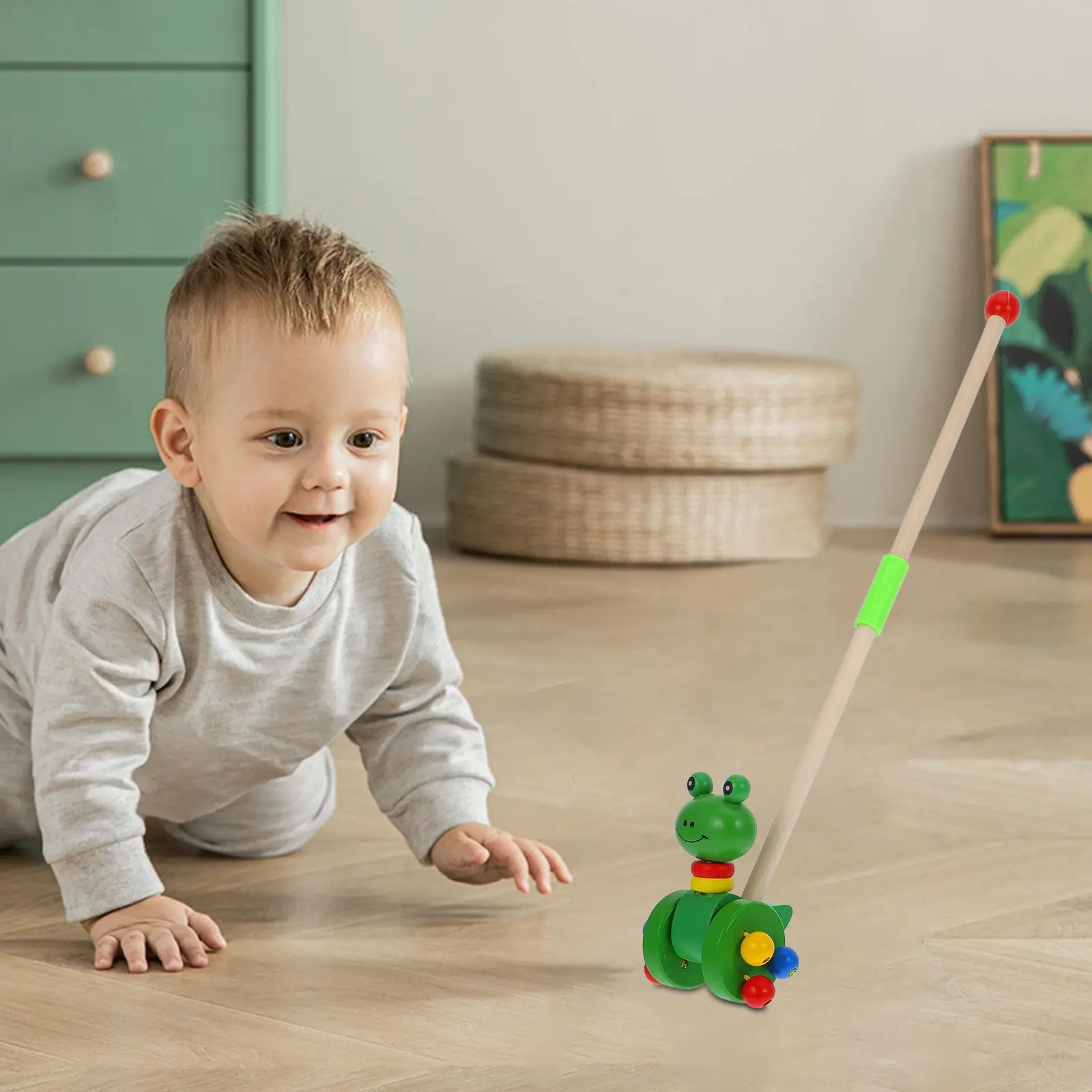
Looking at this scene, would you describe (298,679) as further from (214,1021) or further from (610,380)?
(610,380)

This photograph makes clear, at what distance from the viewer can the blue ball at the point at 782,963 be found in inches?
36.5

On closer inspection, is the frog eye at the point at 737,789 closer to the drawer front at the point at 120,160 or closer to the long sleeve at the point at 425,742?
the long sleeve at the point at 425,742

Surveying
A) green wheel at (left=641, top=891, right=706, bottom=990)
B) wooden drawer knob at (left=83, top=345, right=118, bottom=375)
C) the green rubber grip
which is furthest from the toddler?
wooden drawer knob at (left=83, top=345, right=118, bottom=375)

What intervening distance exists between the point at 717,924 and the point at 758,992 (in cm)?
4

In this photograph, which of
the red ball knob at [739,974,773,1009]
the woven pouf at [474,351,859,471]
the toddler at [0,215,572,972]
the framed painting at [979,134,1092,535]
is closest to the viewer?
the red ball knob at [739,974,773,1009]

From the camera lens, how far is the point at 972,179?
2824 mm

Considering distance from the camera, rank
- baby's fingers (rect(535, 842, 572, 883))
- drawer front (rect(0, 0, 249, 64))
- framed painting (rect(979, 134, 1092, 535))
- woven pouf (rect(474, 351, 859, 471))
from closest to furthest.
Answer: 1. baby's fingers (rect(535, 842, 572, 883))
2. drawer front (rect(0, 0, 249, 64))
3. woven pouf (rect(474, 351, 859, 471))
4. framed painting (rect(979, 134, 1092, 535))

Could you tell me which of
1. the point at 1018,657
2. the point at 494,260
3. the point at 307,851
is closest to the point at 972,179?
the point at 494,260

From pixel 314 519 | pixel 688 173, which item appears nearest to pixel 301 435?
pixel 314 519

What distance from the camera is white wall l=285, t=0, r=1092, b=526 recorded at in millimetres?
2758

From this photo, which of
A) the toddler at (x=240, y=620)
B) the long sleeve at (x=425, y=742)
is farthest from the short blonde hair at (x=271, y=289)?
the long sleeve at (x=425, y=742)

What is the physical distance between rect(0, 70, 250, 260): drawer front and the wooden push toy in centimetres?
126

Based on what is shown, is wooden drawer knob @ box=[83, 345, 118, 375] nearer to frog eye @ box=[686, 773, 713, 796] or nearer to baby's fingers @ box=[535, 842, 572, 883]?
baby's fingers @ box=[535, 842, 572, 883]

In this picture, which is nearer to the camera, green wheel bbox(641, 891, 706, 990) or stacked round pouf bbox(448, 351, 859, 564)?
green wheel bbox(641, 891, 706, 990)
